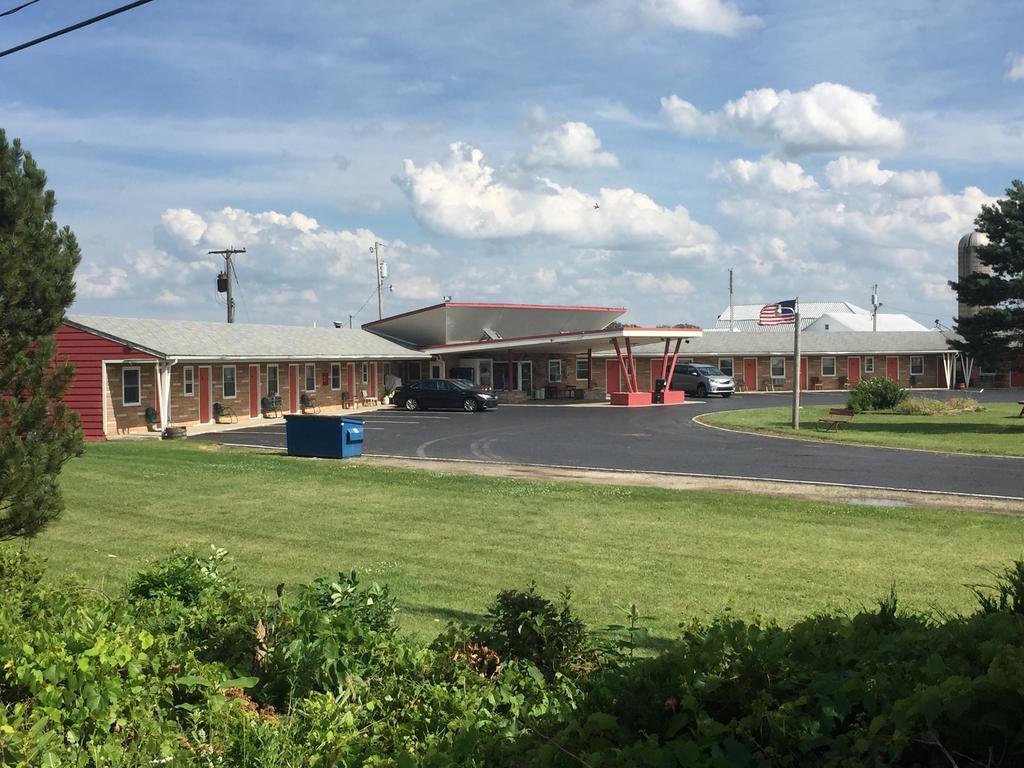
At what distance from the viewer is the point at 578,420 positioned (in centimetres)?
3722

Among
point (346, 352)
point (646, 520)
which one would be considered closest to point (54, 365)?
point (646, 520)

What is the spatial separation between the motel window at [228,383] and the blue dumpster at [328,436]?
560 inches

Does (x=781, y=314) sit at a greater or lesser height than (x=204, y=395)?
greater

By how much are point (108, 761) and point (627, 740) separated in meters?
A: 2.41

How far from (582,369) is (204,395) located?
82.9ft

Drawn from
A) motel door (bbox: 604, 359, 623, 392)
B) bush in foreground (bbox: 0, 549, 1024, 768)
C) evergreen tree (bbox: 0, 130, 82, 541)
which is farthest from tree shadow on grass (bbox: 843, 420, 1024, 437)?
bush in foreground (bbox: 0, 549, 1024, 768)

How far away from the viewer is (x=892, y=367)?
205 feet

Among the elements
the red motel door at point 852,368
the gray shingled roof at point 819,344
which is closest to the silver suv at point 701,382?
the gray shingled roof at point 819,344

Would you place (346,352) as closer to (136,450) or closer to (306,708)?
(136,450)

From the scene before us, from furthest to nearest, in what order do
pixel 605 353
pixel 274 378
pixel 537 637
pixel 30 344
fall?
pixel 605 353 < pixel 274 378 < pixel 30 344 < pixel 537 637

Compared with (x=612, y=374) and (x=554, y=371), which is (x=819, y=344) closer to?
(x=612, y=374)

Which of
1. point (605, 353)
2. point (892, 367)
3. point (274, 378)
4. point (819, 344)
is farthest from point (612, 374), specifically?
point (274, 378)

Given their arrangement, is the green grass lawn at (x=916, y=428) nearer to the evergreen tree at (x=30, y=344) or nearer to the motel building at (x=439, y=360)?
the motel building at (x=439, y=360)

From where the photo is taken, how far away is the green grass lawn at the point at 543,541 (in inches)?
381
